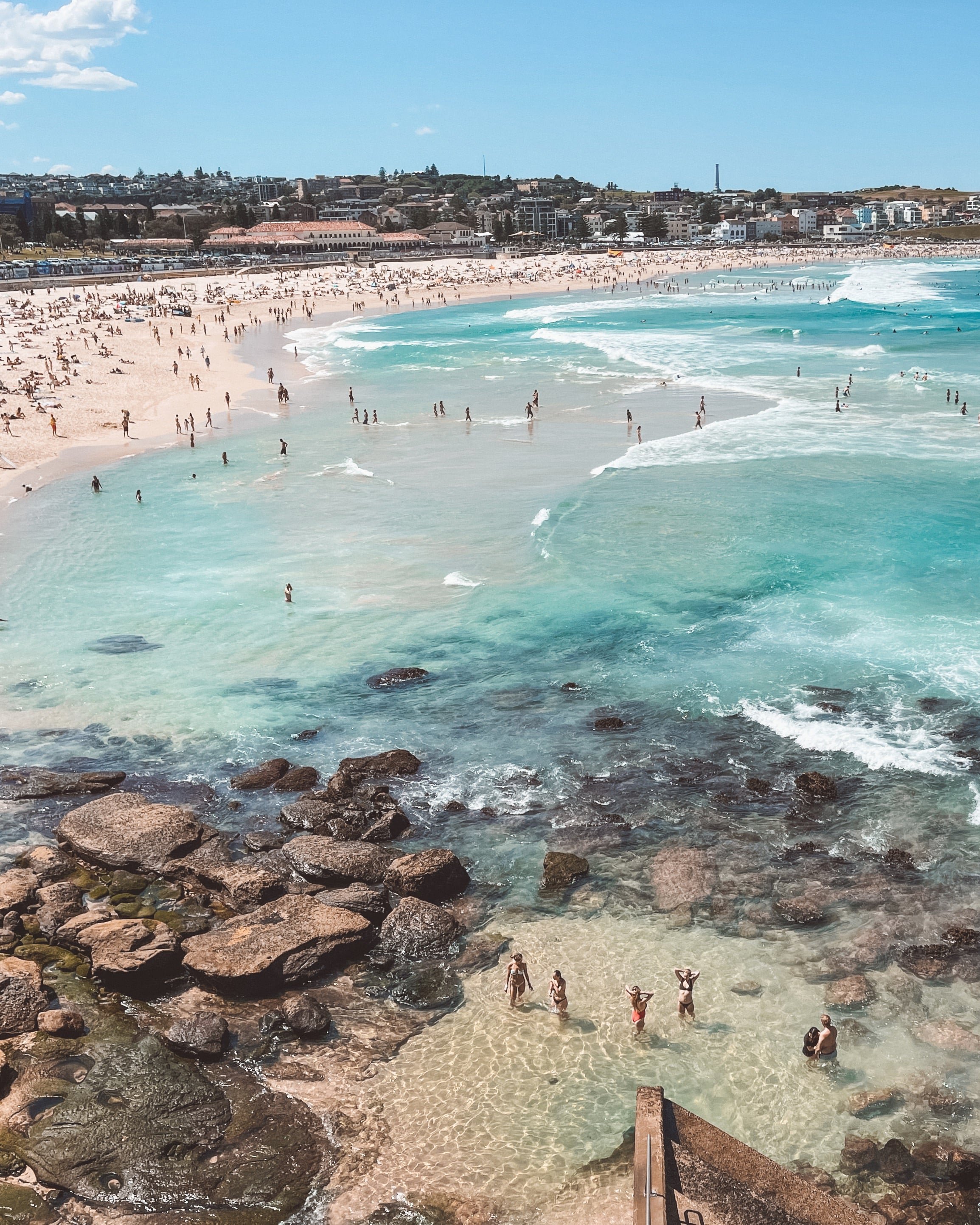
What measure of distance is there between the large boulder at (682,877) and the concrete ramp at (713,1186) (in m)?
4.74

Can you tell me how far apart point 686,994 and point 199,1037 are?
19.7 feet

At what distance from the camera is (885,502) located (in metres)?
34.5

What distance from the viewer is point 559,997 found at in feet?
41.7

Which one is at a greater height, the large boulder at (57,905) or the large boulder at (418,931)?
the large boulder at (57,905)

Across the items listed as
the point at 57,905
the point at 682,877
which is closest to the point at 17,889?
the point at 57,905

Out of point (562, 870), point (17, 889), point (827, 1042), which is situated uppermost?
point (17, 889)

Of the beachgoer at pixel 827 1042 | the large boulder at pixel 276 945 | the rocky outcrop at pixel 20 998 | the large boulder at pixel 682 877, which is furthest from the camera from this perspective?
the large boulder at pixel 682 877

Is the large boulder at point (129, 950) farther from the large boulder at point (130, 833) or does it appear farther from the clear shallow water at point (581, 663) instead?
the clear shallow water at point (581, 663)

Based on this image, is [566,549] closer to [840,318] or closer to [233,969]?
[233,969]

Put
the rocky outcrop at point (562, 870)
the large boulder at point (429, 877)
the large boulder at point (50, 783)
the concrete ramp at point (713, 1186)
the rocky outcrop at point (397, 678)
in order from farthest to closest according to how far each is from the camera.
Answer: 1. the rocky outcrop at point (397, 678)
2. the large boulder at point (50, 783)
3. the rocky outcrop at point (562, 870)
4. the large boulder at point (429, 877)
5. the concrete ramp at point (713, 1186)

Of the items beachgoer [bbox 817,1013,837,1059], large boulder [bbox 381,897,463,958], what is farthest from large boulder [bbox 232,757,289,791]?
beachgoer [bbox 817,1013,837,1059]

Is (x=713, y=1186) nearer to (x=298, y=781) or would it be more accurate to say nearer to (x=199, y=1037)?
(x=199, y=1037)

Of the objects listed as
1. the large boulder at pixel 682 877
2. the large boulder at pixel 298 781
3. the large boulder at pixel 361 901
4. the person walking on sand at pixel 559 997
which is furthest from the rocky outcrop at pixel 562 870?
the large boulder at pixel 298 781

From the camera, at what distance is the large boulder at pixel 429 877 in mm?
15250
